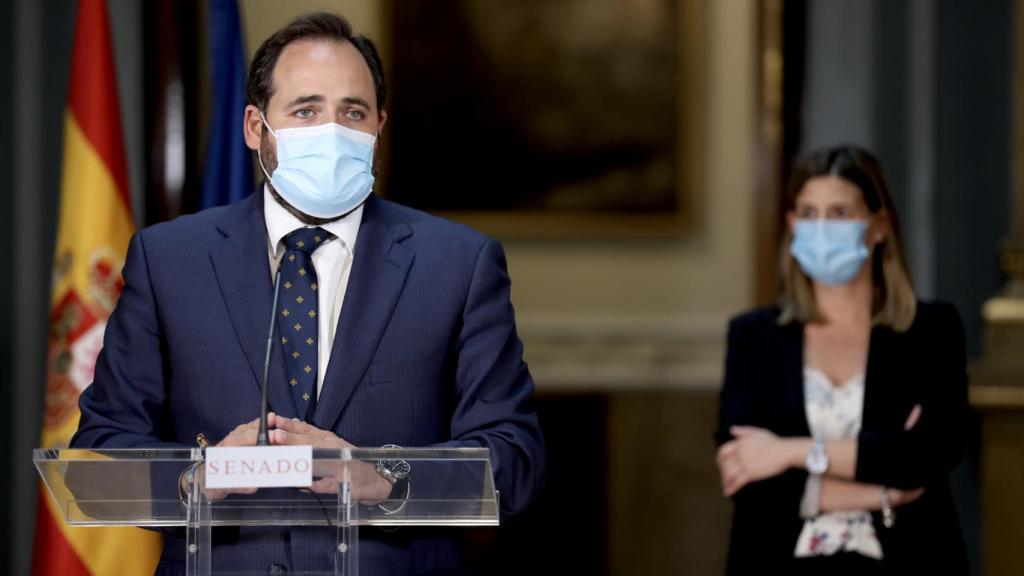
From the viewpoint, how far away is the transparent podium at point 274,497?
226 cm

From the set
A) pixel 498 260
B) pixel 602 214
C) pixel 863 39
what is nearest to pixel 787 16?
pixel 863 39

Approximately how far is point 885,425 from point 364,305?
167 centimetres

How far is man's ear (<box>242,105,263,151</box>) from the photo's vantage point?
282cm

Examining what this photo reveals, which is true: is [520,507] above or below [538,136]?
below

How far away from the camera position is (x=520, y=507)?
2611 millimetres

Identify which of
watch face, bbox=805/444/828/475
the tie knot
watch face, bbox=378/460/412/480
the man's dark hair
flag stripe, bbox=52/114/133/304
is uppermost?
the man's dark hair

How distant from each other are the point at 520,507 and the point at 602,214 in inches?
200

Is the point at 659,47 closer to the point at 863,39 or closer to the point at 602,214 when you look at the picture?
the point at 602,214

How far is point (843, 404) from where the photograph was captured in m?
3.80

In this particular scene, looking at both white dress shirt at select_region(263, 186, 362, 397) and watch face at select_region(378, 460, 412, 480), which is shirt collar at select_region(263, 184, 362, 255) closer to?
white dress shirt at select_region(263, 186, 362, 397)

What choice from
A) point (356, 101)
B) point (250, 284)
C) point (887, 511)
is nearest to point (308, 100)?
point (356, 101)

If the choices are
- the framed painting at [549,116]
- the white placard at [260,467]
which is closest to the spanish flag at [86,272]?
the white placard at [260,467]

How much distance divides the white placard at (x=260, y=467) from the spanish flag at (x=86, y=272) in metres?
1.86

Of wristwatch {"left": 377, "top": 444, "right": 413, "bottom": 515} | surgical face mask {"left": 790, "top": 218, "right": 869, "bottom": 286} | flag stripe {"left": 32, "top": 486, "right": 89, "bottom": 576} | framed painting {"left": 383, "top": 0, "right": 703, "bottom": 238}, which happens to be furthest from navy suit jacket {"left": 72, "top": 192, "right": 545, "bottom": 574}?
framed painting {"left": 383, "top": 0, "right": 703, "bottom": 238}
